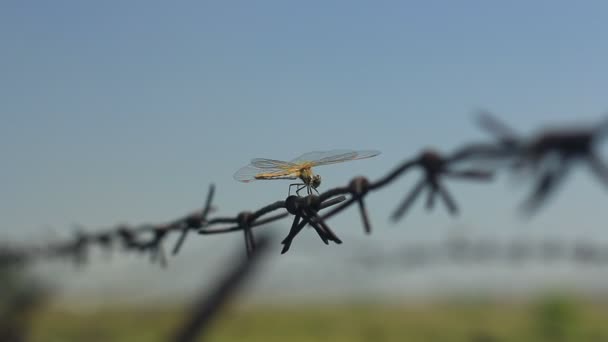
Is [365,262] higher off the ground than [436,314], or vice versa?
[365,262]

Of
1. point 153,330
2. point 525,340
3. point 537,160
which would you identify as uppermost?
point 537,160

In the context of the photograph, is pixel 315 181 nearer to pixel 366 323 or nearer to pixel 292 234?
pixel 292 234

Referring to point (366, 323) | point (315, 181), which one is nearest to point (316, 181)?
point (315, 181)

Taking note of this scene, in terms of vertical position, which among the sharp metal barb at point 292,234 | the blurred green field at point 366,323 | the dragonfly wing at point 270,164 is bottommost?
the blurred green field at point 366,323

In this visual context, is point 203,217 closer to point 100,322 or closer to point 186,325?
point 186,325

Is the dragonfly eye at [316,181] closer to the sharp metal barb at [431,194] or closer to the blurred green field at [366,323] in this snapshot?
the sharp metal barb at [431,194]

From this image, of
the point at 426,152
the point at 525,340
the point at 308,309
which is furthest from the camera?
the point at 308,309

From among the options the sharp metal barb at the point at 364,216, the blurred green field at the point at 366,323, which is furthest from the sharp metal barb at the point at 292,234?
the blurred green field at the point at 366,323

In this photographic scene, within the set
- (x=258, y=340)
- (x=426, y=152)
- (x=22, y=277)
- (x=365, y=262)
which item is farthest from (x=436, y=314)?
(x=426, y=152)

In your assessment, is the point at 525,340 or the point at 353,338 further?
the point at 353,338

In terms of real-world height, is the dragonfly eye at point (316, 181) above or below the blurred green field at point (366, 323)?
above
